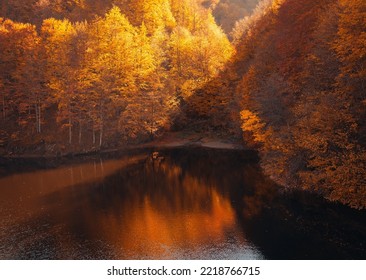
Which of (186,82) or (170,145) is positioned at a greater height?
(186,82)

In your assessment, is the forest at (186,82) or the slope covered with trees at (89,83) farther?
the slope covered with trees at (89,83)

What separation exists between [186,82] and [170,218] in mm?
43572

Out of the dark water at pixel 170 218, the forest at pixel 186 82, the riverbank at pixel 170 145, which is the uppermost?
the forest at pixel 186 82

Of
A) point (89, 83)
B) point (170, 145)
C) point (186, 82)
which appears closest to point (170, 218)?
point (170, 145)

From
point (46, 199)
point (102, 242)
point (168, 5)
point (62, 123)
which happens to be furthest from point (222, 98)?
point (102, 242)

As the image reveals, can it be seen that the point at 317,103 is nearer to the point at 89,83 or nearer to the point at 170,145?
the point at 170,145

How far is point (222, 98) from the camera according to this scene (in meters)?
65.8

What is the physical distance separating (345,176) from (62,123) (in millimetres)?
46345

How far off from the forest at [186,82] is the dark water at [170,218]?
4.12 metres

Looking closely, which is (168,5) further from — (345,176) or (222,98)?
(345,176)

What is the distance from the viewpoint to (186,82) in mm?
69938

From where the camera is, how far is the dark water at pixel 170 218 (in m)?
23.6

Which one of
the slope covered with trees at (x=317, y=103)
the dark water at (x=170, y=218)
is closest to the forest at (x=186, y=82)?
the slope covered with trees at (x=317, y=103)

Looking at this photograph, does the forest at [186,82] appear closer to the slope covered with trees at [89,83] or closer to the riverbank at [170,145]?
the slope covered with trees at [89,83]
